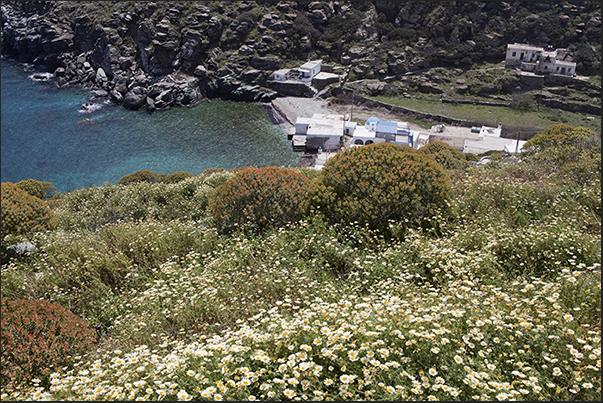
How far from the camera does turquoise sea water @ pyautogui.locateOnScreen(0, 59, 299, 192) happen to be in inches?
1356

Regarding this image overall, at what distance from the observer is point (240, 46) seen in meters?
56.9

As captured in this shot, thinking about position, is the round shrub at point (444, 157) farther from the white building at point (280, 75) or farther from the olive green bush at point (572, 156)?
the white building at point (280, 75)

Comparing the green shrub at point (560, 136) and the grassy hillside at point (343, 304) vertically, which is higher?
the grassy hillside at point (343, 304)

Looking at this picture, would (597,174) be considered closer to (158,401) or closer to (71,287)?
(158,401)

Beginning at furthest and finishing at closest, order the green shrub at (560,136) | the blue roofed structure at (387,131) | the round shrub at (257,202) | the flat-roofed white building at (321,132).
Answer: the flat-roofed white building at (321,132)
the blue roofed structure at (387,131)
the green shrub at (560,136)
the round shrub at (257,202)

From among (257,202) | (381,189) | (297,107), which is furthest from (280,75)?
(381,189)

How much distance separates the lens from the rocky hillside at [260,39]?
174 feet

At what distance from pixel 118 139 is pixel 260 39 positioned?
26270 millimetres

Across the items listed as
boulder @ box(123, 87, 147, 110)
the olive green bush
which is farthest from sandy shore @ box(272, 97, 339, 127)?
the olive green bush

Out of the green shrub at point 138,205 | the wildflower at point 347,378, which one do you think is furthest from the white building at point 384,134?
A: the wildflower at point 347,378

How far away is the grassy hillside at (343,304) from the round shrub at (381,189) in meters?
0.24

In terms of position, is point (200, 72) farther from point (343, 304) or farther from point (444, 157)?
point (343, 304)

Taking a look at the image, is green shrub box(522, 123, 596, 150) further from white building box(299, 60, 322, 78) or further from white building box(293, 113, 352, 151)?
white building box(299, 60, 322, 78)

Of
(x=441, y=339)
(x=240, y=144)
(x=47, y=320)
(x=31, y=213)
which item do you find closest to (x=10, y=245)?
(x=31, y=213)
